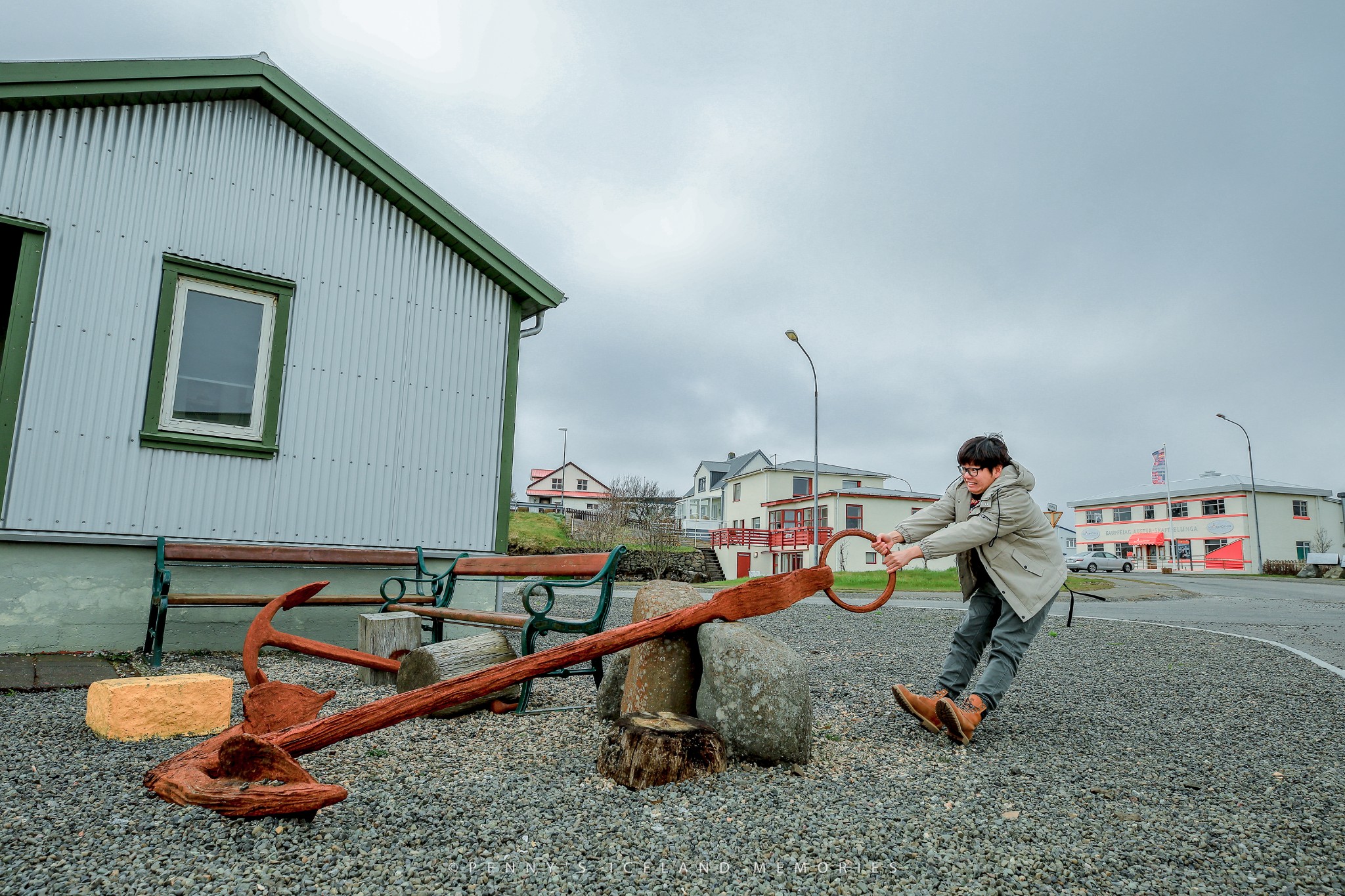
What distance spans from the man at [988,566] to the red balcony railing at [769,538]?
3165 centimetres

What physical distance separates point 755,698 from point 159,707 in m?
2.95

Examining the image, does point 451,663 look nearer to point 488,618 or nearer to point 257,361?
point 488,618

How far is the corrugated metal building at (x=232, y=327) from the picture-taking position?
6160 millimetres

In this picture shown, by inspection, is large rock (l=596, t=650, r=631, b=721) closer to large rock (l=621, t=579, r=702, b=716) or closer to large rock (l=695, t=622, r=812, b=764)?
large rock (l=621, t=579, r=702, b=716)

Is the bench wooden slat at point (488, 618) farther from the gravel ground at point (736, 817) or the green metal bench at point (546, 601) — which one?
the gravel ground at point (736, 817)

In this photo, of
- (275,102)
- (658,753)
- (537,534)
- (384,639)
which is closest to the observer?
(658,753)

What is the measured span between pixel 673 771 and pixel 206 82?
284 inches

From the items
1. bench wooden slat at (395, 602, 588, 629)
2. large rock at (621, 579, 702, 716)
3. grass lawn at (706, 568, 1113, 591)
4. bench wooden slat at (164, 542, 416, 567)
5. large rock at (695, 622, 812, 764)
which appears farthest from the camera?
grass lawn at (706, 568, 1113, 591)

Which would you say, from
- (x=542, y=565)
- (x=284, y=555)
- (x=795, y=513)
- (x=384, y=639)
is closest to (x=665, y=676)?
(x=542, y=565)

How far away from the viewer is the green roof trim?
20.3ft

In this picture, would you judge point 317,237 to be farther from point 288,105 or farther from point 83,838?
point 83,838

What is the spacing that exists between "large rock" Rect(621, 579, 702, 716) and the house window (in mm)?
4749

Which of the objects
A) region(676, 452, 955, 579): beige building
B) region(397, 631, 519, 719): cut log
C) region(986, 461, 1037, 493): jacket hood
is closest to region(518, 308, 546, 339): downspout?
region(397, 631, 519, 719): cut log

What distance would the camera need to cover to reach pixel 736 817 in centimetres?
283
